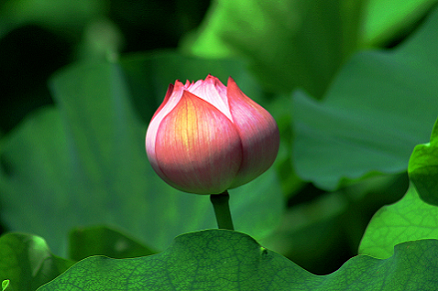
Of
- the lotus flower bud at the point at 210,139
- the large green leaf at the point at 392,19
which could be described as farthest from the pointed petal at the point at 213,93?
the large green leaf at the point at 392,19

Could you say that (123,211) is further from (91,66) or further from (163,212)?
(91,66)

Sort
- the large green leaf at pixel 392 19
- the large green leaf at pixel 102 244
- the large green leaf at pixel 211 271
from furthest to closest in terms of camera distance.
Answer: the large green leaf at pixel 392 19 < the large green leaf at pixel 102 244 < the large green leaf at pixel 211 271

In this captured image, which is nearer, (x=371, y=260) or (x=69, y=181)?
(x=371, y=260)

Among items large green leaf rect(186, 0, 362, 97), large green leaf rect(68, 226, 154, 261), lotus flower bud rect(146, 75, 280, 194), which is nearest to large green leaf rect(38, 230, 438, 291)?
lotus flower bud rect(146, 75, 280, 194)

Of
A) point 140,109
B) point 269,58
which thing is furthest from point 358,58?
point 140,109

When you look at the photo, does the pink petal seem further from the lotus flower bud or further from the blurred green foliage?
the blurred green foliage

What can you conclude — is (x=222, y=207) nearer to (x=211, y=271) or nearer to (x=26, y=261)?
(x=211, y=271)

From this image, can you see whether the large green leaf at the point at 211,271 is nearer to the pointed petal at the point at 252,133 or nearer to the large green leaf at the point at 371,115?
the pointed petal at the point at 252,133
